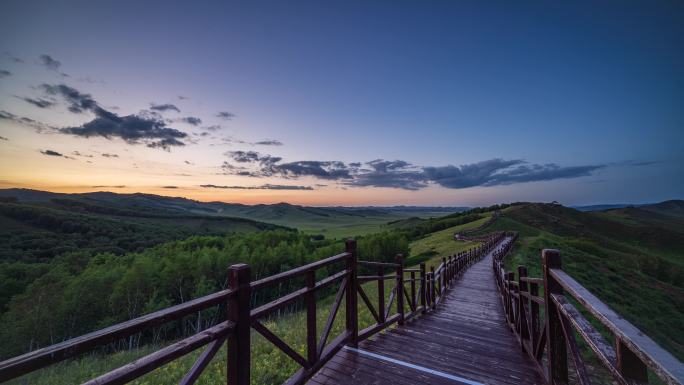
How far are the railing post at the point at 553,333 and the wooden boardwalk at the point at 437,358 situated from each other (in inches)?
37.2

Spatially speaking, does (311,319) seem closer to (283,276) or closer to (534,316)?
(283,276)

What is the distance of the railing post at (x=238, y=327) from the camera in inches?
123

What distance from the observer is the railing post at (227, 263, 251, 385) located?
3.12 m

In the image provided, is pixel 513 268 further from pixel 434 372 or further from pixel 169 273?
pixel 169 273

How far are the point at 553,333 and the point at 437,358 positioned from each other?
2.11 m

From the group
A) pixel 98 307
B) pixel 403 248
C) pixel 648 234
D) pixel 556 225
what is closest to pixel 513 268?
pixel 403 248

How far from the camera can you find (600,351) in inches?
82.2

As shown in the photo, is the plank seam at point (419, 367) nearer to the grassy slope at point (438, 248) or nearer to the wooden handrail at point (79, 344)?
the wooden handrail at point (79, 344)

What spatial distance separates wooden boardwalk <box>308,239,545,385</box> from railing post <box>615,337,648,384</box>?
2.75 metres

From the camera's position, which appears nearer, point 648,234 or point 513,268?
point 513,268

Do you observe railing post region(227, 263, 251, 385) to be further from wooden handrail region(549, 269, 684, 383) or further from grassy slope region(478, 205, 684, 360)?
grassy slope region(478, 205, 684, 360)

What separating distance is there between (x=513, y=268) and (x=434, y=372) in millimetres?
19890

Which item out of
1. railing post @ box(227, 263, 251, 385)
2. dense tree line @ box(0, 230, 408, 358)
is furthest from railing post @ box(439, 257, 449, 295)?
dense tree line @ box(0, 230, 408, 358)

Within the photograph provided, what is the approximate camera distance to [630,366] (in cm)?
183
